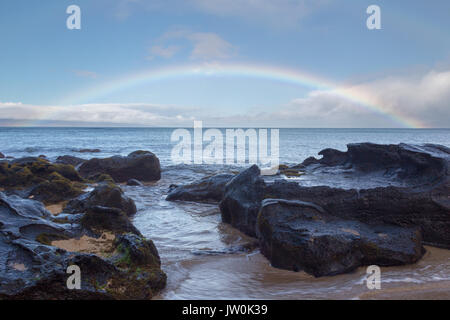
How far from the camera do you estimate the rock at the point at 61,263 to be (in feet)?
10.5

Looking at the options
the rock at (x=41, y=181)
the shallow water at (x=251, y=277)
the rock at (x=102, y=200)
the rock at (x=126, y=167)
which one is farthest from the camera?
the rock at (x=126, y=167)

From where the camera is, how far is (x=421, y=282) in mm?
4102

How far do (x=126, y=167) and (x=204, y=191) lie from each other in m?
5.67

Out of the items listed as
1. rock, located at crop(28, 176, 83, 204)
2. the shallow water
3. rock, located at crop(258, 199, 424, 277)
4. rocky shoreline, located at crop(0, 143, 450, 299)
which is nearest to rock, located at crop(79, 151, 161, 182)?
rock, located at crop(28, 176, 83, 204)

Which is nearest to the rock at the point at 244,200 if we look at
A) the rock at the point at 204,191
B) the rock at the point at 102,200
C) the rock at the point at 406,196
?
the rock at the point at 406,196

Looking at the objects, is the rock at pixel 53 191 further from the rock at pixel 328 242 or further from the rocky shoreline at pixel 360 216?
the rock at pixel 328 242

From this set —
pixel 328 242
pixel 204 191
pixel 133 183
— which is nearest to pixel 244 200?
pixel 328 242

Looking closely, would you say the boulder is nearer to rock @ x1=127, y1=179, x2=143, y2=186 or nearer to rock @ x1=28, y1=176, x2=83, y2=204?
rock @ x1=127, y1=179, x2=143, y2=186

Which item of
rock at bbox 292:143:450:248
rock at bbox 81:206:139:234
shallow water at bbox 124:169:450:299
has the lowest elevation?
shallow water at bbox 124:169:450:299

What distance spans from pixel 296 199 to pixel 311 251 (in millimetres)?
1459

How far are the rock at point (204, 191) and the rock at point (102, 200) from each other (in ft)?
6.61

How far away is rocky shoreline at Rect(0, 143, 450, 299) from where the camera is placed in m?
3.49

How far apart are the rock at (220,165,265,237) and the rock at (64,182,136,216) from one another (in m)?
2.74

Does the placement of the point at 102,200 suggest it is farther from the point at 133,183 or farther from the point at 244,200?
the point at 133,183
